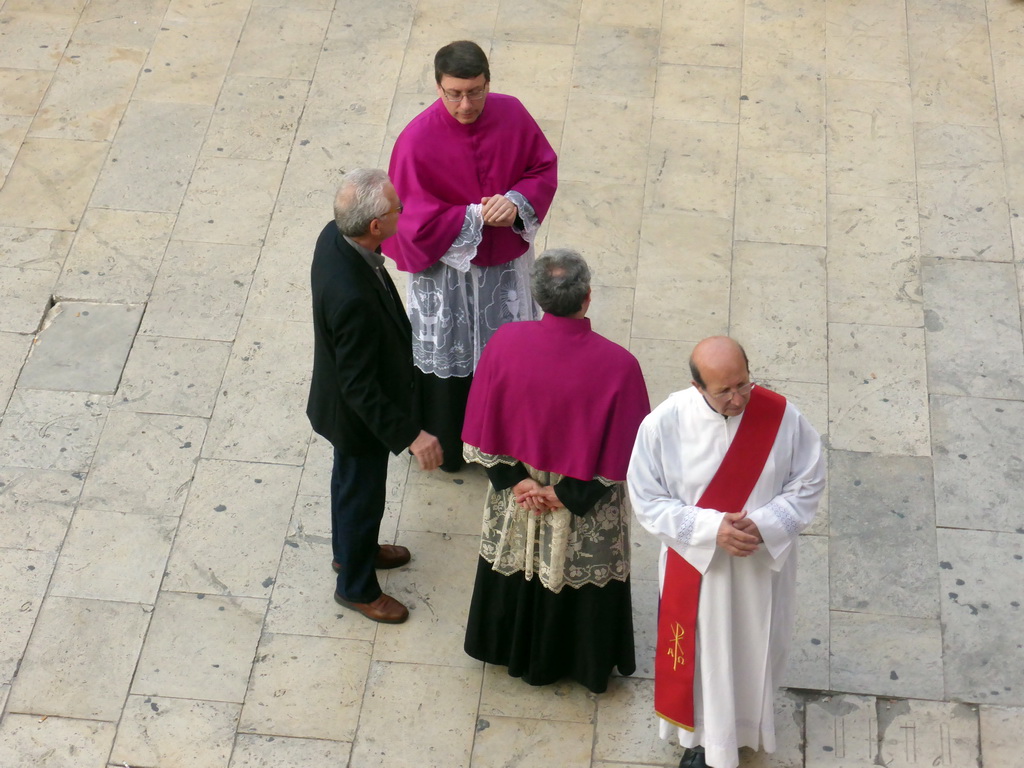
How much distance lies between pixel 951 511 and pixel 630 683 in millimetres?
1585

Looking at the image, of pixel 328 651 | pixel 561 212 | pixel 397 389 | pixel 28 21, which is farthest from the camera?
pixel 28 21

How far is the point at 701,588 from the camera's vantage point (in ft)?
14.2

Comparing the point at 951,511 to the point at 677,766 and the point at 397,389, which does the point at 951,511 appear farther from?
the point at 397,389

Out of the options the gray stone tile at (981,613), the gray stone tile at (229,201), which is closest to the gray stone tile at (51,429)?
the gray stone tile at (229,201)

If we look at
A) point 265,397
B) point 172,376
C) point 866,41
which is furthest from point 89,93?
point 866,41

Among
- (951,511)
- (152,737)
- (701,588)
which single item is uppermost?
(701,588)

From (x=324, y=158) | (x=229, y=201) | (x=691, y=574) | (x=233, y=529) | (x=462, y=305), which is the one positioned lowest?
(x=233, y=529)

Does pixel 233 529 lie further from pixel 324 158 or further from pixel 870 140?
pixel 870 140

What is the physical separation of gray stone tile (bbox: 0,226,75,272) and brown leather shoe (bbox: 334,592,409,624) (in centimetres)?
265

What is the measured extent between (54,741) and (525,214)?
260 centimetres

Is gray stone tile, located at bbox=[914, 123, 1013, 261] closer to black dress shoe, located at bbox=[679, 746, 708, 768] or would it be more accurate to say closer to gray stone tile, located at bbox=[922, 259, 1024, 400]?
gray stone tile, located at bbox=[922, 259, 1024, 400]

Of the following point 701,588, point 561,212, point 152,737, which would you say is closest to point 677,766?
point 701,588

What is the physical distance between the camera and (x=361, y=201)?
14.5 ft

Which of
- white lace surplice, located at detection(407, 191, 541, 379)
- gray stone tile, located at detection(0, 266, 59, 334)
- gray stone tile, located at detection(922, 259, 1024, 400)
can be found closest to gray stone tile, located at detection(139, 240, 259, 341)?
gray stone tile, located at detection(0, 266, 59, 334)
